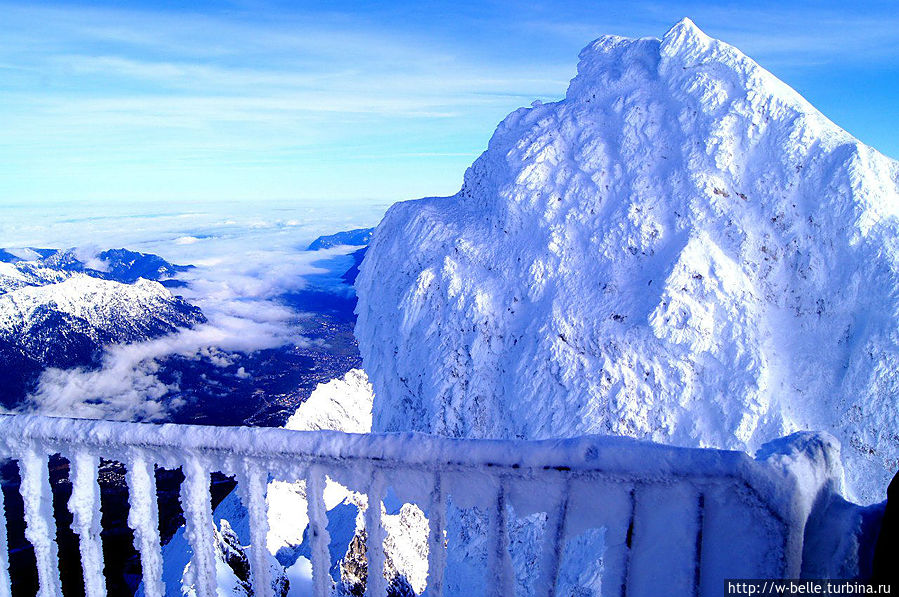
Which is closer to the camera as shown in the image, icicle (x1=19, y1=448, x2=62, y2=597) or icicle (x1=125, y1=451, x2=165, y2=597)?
icicle (x1=125, y1=451, x2=165, y2=597)

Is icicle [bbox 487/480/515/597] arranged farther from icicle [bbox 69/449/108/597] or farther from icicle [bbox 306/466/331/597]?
icicle [bbox 69/449/108/597]

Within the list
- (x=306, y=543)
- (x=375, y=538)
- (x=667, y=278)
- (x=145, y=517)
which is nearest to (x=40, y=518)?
(x=145, y=517)

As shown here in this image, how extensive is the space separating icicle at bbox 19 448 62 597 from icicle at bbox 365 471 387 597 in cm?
177

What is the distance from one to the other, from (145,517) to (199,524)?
309mm

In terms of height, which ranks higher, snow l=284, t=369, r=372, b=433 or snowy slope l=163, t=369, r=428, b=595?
snowy slope l=163, t=369, r=428, b=595

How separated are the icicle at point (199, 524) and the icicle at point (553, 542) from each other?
1.63 metres

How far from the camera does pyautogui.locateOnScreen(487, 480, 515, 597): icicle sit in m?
2.01

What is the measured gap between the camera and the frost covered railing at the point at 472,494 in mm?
1782

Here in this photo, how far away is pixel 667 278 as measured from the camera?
9.43m

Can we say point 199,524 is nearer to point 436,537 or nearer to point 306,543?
point 436,537

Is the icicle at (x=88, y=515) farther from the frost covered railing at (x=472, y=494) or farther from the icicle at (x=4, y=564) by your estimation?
the icicle at (x=4, y=564)

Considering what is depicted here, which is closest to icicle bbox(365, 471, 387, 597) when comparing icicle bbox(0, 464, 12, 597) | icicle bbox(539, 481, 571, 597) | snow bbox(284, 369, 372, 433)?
icicle bbox(539, 481, 571, 597)

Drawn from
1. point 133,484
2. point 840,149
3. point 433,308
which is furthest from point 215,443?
point 840,149

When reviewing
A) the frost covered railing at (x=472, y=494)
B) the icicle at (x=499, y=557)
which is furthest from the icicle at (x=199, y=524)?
the icicle at (x=499, y=557)
